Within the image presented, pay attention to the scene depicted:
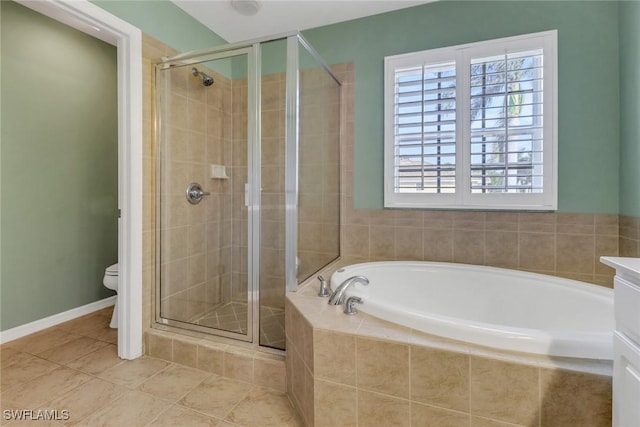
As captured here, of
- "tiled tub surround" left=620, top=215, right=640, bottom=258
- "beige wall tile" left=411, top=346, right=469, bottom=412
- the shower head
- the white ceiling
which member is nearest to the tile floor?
"beige wall tile" left=411, top=346, right=469, bottom=412

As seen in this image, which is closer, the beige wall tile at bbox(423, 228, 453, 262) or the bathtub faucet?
the bathtub faucet

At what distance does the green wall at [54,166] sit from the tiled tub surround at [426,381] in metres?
2.33

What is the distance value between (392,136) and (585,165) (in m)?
1.22

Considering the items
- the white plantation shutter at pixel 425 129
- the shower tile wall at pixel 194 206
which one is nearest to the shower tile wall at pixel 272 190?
the shower tile wall at pixel 194 206

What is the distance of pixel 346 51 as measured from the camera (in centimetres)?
242

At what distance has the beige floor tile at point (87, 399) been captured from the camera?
137 cm

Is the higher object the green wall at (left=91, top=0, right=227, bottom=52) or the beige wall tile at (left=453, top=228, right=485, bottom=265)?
the green wall at (left=91, top=0, right=227, bottom=52)

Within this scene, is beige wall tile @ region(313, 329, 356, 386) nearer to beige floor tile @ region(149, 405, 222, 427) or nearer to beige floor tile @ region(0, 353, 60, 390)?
beige floor tile @ region(149, 405, 222, 427)

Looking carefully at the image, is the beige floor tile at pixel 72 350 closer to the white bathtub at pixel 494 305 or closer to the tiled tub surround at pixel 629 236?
the white bathtub at pixel 494 305

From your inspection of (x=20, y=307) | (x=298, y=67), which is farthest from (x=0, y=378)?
(x=298, y=67)

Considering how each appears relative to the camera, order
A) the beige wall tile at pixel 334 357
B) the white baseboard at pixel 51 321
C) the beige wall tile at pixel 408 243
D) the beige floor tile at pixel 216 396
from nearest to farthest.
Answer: the beige wall tile at pixel 334 357
the beige floor tile at pixel 216 396
the white baseboard at pixel 51 321
the beige wall tile at pixel 408 243

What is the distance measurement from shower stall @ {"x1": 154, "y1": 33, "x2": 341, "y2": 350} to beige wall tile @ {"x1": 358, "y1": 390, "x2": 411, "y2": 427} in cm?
65

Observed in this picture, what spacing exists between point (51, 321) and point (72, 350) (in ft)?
2.12

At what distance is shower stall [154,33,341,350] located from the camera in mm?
1742
